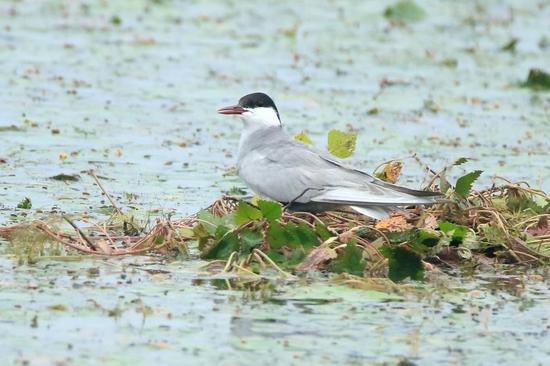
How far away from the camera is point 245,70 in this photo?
1716 cm

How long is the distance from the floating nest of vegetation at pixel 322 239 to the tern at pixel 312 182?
0.13 meters

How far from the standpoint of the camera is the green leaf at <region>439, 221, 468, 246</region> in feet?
28.7

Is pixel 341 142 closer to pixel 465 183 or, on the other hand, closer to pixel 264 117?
pixel 264 117

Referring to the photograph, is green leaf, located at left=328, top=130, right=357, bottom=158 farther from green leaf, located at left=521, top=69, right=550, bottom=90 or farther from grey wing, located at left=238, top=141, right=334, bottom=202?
green leaf, located at left=521, top=69, right=550, bottom=90

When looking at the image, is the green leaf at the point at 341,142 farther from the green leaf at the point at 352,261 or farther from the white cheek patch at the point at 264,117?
the green leaf at the point at 352,261

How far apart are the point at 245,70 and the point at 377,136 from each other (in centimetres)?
354

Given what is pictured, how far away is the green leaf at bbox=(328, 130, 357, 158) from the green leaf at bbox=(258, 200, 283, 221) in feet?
4.82

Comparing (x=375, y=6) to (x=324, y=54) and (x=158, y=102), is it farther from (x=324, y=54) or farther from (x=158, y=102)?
(x=158, y=102)

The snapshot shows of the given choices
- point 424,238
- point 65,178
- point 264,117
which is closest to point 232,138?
point 65,178

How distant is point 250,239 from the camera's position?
8.51 metres

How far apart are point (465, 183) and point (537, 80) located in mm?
8134

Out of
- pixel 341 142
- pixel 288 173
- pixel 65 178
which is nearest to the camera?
pixel 288 173

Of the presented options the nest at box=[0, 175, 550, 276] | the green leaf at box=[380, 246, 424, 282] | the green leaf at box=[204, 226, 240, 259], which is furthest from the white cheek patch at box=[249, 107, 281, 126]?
the green leaf at box=[380, 246, 424, 282]

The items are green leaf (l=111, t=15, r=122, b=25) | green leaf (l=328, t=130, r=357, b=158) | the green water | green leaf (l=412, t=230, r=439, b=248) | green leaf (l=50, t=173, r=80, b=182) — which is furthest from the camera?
green leaf (l=111, t=15, r=122, b=25)
